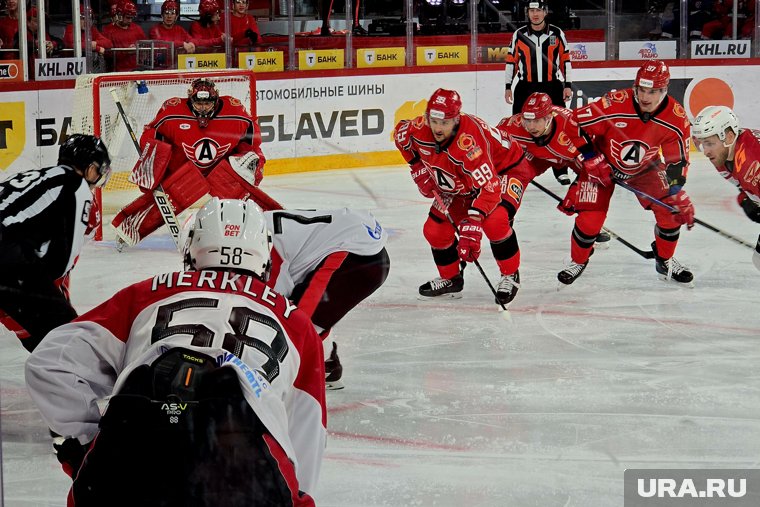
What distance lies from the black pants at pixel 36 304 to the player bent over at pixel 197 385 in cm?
Answer: 93

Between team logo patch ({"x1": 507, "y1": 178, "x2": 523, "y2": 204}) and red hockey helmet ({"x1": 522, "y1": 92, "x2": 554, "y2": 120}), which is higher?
red hockey helmet ({"x1": 522, "y1": 92, "x2": 554, "y2": 120})

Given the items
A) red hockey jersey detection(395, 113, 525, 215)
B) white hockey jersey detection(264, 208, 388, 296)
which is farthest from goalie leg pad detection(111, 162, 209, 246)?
white hockey jersey detection(264, 208, 388, 296)

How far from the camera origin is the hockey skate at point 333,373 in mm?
3203

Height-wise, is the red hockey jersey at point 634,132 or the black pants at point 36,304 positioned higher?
the red hockey jersey at point 634,132

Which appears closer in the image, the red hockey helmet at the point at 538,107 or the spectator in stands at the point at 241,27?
the red hockey helmet at the point at 538,107

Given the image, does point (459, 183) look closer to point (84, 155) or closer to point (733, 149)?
point (733, 149)

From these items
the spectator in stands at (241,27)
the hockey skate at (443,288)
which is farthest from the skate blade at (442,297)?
the spectator in stands at (241,27)

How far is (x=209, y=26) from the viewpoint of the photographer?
725 cm

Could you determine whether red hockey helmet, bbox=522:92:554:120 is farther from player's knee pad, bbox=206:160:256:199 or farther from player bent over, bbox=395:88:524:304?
player's knee pad, bbox=206:160:256:199

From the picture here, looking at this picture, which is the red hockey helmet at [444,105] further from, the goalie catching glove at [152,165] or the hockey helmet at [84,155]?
the hockey helmet at [84,155]

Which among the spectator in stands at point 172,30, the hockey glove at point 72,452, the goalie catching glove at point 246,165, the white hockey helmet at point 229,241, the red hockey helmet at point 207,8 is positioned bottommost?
the hockey glove at point 72,452

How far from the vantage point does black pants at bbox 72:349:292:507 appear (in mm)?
1469

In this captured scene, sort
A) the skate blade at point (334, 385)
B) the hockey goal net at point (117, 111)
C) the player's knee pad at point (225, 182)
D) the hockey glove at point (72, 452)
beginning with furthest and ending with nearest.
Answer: the hockey goal net at point (117, 111)
the player's knee pad at point (225, 182)
the skate blade at point (334, 385)
the hockey glove at point (72, 452)

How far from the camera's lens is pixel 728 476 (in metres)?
2.49
